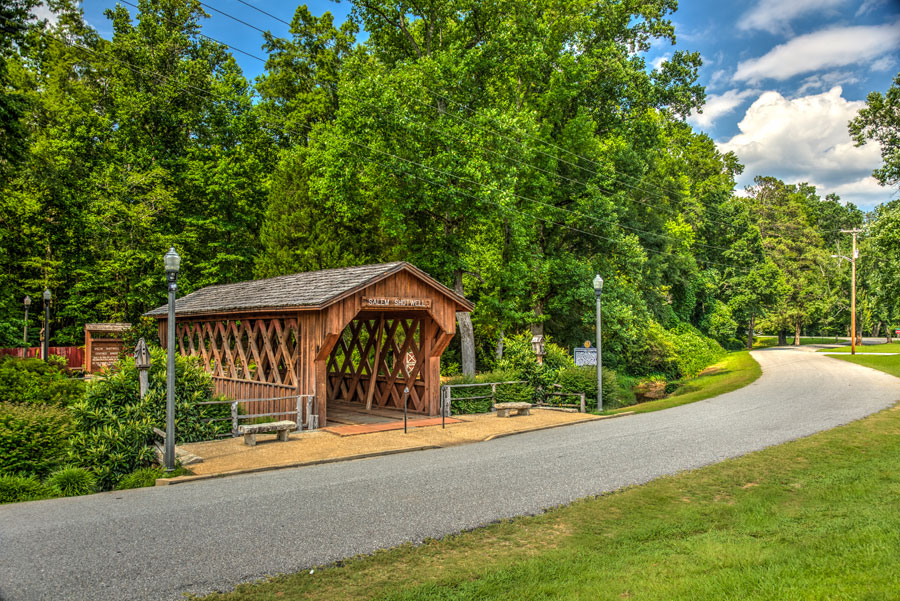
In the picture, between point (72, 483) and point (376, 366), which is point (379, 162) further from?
point (72, 483)

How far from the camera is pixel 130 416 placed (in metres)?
11.9

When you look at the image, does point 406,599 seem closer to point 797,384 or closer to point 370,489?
point 370,489

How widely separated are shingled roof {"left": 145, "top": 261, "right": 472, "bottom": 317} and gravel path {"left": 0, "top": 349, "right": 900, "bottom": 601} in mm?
4725

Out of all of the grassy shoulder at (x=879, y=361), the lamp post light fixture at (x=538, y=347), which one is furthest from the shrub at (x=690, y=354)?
the lamp post light fixture at (x=538, y=347)

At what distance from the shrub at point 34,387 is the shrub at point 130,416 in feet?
18.3

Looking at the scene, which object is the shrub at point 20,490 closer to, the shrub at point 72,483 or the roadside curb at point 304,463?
the shrub at point 72,483

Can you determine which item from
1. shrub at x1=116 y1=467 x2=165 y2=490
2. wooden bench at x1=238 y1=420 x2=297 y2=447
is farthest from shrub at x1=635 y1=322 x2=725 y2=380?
shrub at x1=116 y1=467 x2=165 y2=490

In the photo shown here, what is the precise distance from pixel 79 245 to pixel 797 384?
115ft

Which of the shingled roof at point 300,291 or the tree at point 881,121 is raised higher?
the tree at point 881,121

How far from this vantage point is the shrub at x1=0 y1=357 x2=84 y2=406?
1778 centimetres

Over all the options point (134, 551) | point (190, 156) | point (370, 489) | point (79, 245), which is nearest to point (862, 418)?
point (370, 489)

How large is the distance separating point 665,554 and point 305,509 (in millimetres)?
4467

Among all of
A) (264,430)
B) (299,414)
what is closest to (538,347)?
(299,414)

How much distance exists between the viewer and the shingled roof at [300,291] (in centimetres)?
1513
